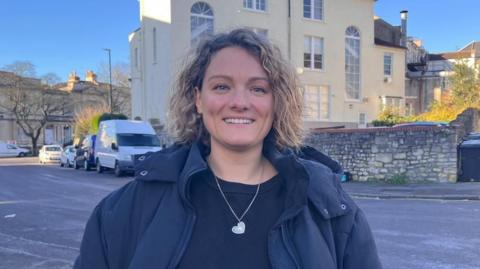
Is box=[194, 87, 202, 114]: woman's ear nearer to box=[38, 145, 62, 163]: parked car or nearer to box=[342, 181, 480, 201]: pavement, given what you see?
box=[342, 181, 480, 201]: pavement

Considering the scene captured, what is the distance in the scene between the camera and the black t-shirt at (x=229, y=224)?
1.79 metres

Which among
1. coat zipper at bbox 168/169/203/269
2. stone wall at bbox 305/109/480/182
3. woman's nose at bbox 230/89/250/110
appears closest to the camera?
coat zipper at bbox 168/169/203/269

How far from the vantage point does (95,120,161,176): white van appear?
20.9 m

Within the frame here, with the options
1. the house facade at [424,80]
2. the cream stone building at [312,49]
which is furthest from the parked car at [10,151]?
the house facade at [424,80]

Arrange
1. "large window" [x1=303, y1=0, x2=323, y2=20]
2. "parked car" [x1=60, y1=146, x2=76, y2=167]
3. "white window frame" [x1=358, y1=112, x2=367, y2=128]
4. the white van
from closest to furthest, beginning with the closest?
the white van → "parked car" [x1=60, y1=146, x2=76, y2=167] → "large window" [x1=303, y1=0, x2=323, y2=20] → "white window frame" [x1=358, y1=112, x2=367, y2=128]

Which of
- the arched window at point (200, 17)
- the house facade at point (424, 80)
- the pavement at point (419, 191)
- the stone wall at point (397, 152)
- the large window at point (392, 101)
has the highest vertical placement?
the arched window at point (200, 17)

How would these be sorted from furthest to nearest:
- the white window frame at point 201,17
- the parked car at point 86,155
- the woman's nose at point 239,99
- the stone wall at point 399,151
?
1. the white window frame at point 201,17
2. the parked car at point 86,155
3. the stone wall at point 399,151
4. the woman's nose at point 239,99

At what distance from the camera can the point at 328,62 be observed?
108 ft

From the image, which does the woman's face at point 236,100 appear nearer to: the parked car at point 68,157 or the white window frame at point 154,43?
the white window frame at point 154,43

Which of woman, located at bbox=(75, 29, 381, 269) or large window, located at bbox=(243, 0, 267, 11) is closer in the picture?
woman, located at bbox=(75, 29, 381, 269)

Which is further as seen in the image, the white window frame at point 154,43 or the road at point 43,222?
the white window frame at point 154,43

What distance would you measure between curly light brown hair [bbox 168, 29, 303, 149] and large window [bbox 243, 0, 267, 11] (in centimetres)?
2907

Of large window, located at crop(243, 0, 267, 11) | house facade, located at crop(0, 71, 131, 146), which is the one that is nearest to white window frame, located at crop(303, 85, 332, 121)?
large window, located at crop(243, 0, 267, 11)

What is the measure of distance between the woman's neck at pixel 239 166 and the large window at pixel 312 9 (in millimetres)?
31735
